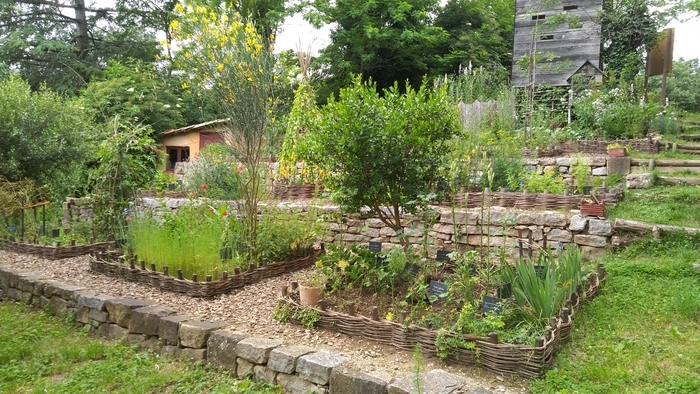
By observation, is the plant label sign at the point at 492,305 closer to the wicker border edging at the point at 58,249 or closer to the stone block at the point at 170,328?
the stone block at the point at 170,328

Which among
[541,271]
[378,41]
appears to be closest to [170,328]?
[541,271]

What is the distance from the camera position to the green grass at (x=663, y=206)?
5.20 meters

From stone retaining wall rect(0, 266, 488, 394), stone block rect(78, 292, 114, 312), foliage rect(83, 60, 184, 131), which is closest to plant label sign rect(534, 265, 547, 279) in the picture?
stone retaining wall rect(0, 266, 488, 394)

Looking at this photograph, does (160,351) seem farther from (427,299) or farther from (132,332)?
(427,299)

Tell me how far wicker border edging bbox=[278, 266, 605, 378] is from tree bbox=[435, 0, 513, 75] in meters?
13.5

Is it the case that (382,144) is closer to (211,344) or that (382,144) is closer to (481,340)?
(481,340)

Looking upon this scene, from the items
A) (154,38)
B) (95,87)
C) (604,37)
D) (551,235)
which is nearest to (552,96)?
(604,37)

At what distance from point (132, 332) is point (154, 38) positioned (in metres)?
16.6

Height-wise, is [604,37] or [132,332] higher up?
[604,37]

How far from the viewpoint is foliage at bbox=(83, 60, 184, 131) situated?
44.3 ft

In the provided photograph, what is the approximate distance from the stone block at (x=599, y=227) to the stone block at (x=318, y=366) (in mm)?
3284

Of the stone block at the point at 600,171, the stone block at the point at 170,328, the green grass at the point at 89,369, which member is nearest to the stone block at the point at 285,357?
the green grass at the point at 89,369

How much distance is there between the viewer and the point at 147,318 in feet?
13.1

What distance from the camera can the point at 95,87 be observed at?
46.5 ft
